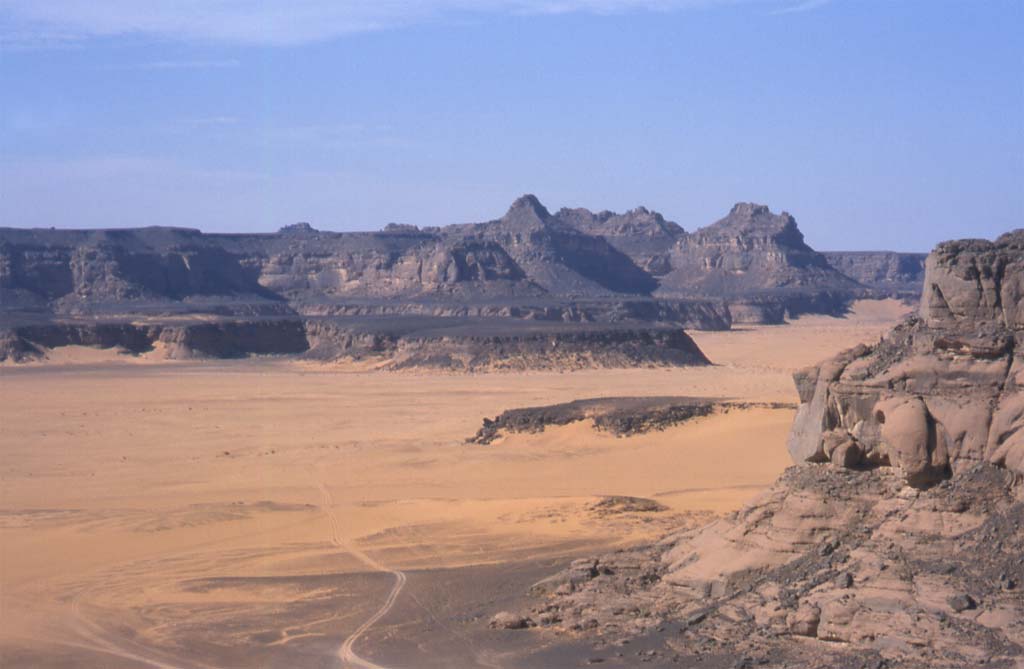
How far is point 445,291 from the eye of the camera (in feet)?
432

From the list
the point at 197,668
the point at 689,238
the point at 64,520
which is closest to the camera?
the point at 197,668

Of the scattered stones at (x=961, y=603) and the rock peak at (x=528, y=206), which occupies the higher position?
the rock peak at (x=528, y=206)

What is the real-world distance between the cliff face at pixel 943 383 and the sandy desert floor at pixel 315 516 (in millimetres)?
4393

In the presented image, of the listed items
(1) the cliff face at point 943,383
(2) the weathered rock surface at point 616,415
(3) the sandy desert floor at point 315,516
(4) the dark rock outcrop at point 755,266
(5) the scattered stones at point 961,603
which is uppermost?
(4) the dark rock outcrop at point 755,266

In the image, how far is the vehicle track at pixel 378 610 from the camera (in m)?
16.3

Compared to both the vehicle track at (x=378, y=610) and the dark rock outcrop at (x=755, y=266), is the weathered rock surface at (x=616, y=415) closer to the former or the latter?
the vehicle track at (x=378, y=610)

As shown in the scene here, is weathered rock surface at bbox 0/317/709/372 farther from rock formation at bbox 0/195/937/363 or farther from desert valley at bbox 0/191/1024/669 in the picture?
desert valley at bbox 0/191/1024/669

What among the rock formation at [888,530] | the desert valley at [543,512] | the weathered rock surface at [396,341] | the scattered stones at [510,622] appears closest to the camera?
the rock formation at [888,530]

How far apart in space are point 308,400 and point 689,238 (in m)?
134

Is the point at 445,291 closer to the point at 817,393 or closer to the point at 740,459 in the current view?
the point at 740,459

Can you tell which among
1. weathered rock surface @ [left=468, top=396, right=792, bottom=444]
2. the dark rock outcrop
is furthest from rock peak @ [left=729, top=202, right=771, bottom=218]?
weathered rock surface @ [left=468, top=396, right=792, bottom=444]

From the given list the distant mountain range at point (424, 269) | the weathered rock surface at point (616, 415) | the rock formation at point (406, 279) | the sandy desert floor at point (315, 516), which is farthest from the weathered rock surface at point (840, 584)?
the distant mountain range at point (424, 269)

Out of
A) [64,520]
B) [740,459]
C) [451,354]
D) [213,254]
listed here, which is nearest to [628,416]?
[740,459]

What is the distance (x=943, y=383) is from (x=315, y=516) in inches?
613
